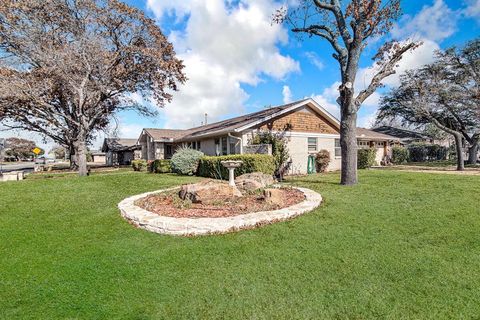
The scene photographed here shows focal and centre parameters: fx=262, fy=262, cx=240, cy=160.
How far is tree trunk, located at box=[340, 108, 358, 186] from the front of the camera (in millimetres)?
10562

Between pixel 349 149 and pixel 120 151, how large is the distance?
130 feet

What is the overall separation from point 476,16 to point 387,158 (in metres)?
12.5

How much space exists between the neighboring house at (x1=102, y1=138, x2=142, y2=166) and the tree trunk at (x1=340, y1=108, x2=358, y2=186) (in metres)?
32.4

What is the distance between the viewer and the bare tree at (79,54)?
52.9 feet

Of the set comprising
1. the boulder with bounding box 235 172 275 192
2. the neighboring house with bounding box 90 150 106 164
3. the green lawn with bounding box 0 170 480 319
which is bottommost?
the green lawn with bounding box 0 170 480 319

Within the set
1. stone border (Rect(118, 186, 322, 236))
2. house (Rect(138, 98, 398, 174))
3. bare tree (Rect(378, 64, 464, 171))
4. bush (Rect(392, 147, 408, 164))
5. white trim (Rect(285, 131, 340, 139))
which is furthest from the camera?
bush (Rect(392, 147, 408, 164))

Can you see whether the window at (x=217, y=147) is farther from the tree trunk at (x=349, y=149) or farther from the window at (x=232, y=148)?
the tree trunk at (x=349, y=149)

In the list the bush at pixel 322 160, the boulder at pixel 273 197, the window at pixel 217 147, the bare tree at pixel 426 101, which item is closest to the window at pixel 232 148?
the window at pixel 217 147

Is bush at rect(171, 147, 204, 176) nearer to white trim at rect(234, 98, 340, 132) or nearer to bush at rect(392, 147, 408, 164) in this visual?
white trim at rect(234, 98, 340, 132)

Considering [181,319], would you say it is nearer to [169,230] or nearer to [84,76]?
[169,230]

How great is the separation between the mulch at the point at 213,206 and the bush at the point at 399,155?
76.0 ft

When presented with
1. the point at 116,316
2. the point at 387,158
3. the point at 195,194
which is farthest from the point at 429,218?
the point at 387,158

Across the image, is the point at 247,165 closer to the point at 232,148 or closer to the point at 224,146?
the point at 232,148

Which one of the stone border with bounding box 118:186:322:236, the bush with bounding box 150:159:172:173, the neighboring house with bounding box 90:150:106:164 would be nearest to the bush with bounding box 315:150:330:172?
the bush with bounding box 150:159:172:173
